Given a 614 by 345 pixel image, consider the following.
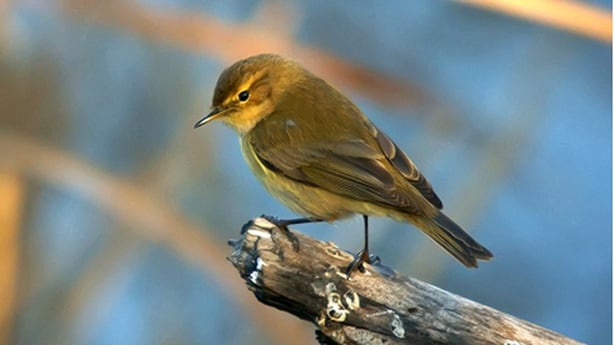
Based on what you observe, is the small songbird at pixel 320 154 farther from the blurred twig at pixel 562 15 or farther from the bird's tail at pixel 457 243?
the blurred twig at pixel 562 15

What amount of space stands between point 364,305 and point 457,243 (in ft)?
2.13

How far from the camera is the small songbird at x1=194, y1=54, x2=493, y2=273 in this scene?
3.51 m

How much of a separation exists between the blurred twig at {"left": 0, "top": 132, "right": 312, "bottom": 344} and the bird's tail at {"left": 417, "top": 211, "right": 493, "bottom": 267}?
1003 mm

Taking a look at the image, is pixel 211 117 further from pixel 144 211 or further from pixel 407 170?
pixel 407 170

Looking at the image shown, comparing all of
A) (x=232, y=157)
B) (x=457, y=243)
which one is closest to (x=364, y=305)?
(x=457, y=243)

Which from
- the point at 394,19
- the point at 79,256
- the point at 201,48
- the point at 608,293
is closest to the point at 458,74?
the point at 394,19

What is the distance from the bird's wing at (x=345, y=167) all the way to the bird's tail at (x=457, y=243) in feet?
0.30

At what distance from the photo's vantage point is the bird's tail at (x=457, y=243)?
3449 millimetres

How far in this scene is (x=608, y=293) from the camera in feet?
17.4

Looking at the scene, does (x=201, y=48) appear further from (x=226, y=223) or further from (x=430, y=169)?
(x=430, y=169)

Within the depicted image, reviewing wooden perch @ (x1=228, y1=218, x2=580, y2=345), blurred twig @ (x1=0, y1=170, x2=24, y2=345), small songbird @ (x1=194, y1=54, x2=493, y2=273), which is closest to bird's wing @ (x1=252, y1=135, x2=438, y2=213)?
small songbird @ (x1=194, y1=54, x2=493, y2=273)

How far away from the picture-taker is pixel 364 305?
2895 mm

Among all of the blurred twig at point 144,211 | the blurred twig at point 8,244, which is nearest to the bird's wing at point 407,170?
the blurred twig at point 144,211

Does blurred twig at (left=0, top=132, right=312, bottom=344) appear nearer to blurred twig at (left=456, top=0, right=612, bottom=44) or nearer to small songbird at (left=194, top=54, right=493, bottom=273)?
small songbird at (left=194, top=54, right=493, bottom=273)
